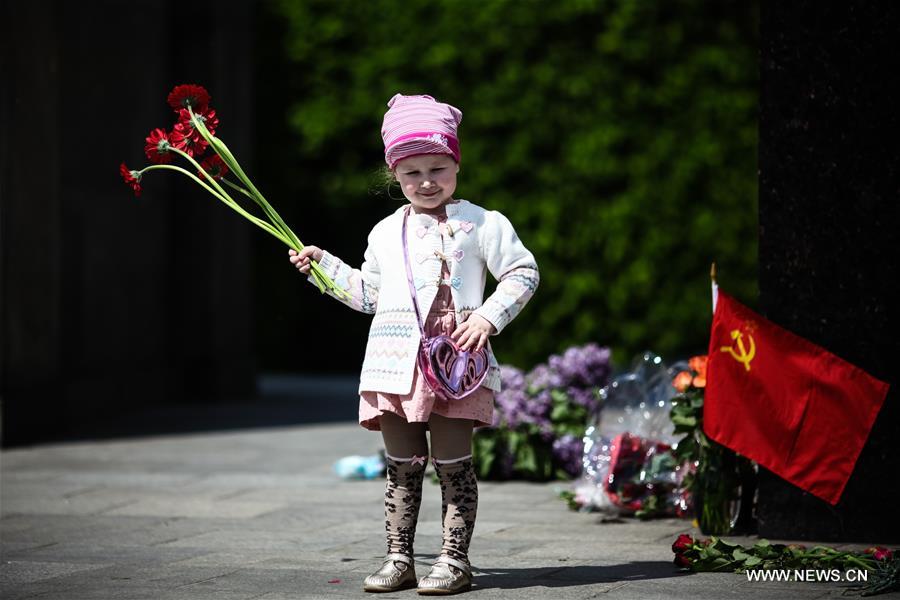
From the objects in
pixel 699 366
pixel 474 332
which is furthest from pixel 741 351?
pixel 474 332

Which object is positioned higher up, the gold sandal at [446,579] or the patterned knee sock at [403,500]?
the patterned knee sock at [403,500]

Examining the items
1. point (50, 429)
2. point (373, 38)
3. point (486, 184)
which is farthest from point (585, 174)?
point (50, 429)

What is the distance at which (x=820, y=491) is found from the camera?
524 centimetres

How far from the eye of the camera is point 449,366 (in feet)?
14.7

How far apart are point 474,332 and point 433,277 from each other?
0.23 metres

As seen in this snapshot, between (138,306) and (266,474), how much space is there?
4128mm

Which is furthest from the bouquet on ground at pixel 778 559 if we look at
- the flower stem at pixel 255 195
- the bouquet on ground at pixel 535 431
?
the bouquet on ground at pixel 535 431

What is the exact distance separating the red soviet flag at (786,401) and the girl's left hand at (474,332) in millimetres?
1315

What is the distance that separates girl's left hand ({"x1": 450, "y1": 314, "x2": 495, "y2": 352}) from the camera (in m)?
4.50

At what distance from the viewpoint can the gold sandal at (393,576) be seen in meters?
4.49

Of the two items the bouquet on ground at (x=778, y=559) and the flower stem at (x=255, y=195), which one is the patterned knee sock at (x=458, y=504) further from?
the bouquet on ground at (x=778, y=559)

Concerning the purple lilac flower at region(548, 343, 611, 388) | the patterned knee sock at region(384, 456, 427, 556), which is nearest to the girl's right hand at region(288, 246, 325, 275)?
the patterned knee sock at region(384, 456, 427, 556)

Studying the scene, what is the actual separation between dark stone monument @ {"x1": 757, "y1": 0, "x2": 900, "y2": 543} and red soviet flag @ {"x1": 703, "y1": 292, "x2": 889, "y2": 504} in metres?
0.05

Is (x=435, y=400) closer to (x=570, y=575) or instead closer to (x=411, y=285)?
(x=411, y=285)
